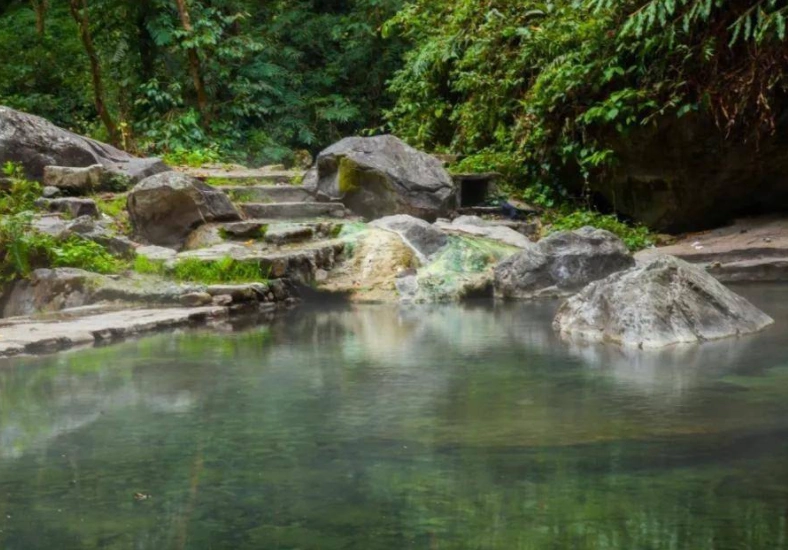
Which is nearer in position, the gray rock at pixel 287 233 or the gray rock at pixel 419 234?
the gray rock at pixel 287 233

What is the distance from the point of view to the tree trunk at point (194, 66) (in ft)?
59.3

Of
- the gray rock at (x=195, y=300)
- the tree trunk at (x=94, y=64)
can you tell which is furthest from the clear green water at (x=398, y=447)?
the tree trunk at (x=94, y=64)

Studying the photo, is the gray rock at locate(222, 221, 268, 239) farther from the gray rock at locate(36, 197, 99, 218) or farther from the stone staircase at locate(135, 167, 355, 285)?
the gray rock at locate(36, 197, 99, 218)

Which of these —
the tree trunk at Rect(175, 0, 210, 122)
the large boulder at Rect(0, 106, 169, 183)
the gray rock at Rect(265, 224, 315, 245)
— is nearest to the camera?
the gray rock at Rect(265, 224, 315, 245)

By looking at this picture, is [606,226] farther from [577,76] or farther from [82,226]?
[82,226]

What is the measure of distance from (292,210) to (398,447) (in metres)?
7.77

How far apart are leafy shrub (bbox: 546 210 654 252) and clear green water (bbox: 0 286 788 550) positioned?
5.67 m

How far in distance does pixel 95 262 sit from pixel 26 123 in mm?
3154

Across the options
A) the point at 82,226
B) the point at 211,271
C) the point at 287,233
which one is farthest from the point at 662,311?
the point at 82,226

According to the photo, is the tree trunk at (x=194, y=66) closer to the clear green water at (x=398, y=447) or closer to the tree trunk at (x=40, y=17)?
the tree trunk at (x=40, y=17)

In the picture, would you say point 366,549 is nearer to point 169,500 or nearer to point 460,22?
point 169,500

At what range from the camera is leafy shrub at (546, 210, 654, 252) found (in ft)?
41.7

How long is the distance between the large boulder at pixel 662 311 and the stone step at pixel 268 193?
5549mm

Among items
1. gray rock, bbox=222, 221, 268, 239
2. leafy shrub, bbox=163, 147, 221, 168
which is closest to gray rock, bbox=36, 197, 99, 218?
gray rock, bbox=222, 221, 268, 239
